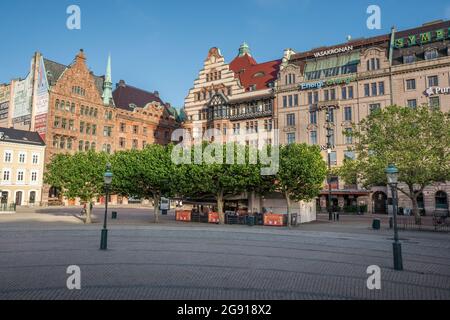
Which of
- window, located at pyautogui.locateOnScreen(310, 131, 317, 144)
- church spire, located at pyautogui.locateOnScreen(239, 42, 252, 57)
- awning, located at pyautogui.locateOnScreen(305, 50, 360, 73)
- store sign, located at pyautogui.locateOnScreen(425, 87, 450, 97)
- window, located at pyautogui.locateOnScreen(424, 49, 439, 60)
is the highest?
church spire, located at pyautogui.locateOnScreen(239, 42, 252, 57)

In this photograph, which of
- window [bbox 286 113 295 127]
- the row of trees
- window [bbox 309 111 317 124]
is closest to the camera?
the row of trees

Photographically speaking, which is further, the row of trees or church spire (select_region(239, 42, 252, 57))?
church spire (select_region(239, 42, 252, 57))

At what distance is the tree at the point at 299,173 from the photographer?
99.8 ft

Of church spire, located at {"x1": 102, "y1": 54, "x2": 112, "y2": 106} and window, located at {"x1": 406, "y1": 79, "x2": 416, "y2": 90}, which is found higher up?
church spire, located at {"x1": 102, "y1": 54, "x2": 112, "y2": 106}

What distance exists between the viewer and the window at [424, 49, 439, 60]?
4813 cm

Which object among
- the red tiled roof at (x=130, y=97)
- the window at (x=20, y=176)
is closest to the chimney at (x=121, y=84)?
the red tiled roof at (x=130, y=97)

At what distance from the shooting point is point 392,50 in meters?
52.6

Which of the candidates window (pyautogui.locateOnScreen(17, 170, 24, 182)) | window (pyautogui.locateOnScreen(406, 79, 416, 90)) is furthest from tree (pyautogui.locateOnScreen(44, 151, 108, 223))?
window (pyautogui.locateOnScreen(406, 79, 416, 90))

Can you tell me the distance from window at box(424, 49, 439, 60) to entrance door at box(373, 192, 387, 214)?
66.1ft

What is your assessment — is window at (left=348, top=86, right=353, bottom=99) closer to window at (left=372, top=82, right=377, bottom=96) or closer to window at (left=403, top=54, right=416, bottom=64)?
window at (left=372, top=82, right=377, bottom=96)

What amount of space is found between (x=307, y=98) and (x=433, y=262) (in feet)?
146

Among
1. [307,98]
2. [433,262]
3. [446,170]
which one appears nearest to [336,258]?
[433,262]

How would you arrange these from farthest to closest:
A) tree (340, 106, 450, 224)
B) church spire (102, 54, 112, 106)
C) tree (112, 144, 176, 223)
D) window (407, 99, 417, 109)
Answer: church spire (102, 54, 112, 106) → window (407, 99, 417, 109) → tree (112, 144, 176, 223) → tree (340, 106, 450, 224)

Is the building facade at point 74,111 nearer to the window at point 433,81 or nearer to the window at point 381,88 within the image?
the window at point 381,88
